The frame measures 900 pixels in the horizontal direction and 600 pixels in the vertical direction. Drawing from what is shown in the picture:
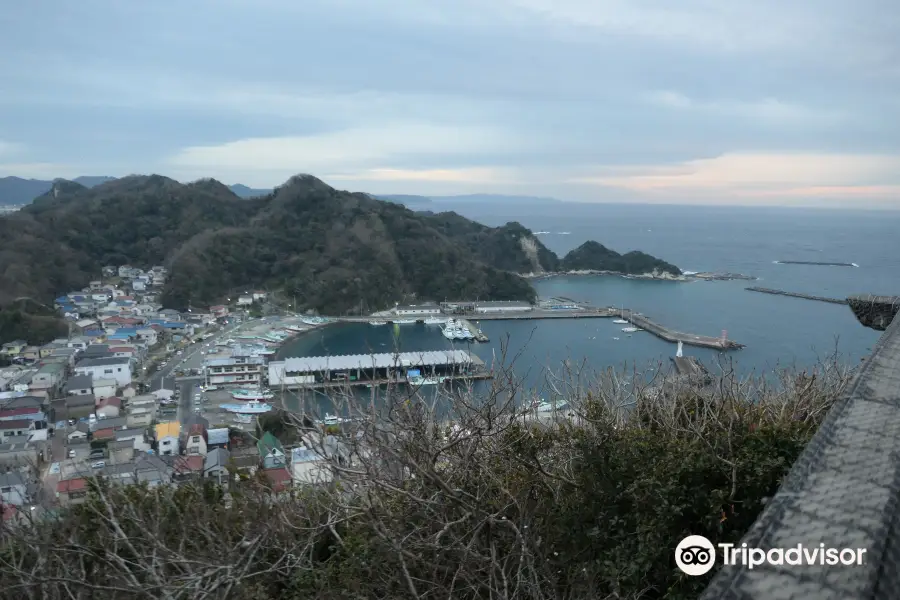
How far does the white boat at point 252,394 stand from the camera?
9797 mm

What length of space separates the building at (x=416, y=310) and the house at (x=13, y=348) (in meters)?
9.96

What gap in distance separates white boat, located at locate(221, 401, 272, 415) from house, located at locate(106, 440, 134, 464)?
2.34 metres

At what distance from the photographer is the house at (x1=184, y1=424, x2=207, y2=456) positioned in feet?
21.3

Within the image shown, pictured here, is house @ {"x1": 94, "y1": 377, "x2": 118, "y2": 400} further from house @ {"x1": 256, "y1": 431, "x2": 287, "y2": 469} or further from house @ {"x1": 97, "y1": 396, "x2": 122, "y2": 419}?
house @ {"x1": 256, "y1": 431, "x2": 287, "y2": 469}

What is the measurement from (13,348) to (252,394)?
749 cm

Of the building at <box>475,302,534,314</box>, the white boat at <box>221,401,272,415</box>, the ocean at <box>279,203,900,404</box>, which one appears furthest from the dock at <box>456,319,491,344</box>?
the white boat at <box>221,401,272,415</box>

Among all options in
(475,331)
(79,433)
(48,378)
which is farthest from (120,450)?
(475,331)

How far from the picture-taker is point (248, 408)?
30.4 ft

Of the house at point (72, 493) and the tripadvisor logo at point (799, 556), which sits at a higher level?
the tripadvisor logo at point (799, 556)

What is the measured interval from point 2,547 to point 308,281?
18438 millimetres

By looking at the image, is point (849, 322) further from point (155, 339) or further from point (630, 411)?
point (155, 339)

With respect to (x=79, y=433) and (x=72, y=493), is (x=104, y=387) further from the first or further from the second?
(x=72, y=493)

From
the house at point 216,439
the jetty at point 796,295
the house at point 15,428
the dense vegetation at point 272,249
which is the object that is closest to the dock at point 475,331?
the dense vegetation at point 272,249

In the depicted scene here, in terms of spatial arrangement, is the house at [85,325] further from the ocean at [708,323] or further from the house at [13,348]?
the ocean at [708,323]
